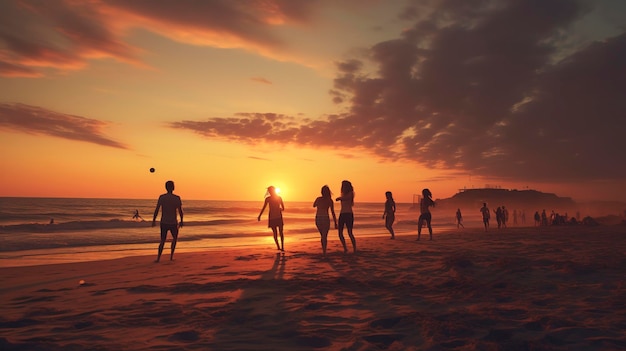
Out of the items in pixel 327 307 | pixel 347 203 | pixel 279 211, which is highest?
pixel 347 203

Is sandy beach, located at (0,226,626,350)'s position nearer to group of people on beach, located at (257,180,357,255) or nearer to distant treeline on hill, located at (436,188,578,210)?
group of people on beach, located at (257,180,357,255)

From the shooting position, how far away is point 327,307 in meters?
5.39

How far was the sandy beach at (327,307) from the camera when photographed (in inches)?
156

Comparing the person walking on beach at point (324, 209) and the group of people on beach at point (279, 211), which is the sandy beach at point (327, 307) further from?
the person walking on beach at point (324, 209)

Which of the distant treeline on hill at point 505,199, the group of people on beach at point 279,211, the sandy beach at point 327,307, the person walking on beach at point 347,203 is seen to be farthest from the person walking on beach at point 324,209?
the distant treeline on hill at point 505,199

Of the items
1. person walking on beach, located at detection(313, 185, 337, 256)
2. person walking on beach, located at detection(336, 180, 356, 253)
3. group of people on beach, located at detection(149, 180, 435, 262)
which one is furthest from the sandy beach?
person walking on beach, located at detection(336, 180, 356, 253)

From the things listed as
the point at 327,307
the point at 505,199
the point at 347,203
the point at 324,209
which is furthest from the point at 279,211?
the point at 505,199

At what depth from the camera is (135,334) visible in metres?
4.25

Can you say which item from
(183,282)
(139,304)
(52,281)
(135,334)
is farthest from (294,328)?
(52,281)

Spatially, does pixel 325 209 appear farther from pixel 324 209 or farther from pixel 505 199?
pixel 505 199

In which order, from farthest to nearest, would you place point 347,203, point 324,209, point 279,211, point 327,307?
point 279,211 → point 347,203 → point 324,209 → point 327,307

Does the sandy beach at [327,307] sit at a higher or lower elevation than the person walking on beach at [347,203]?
lower

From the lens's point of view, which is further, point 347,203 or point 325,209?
point 347,203

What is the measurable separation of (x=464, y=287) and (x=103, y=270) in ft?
29.8
